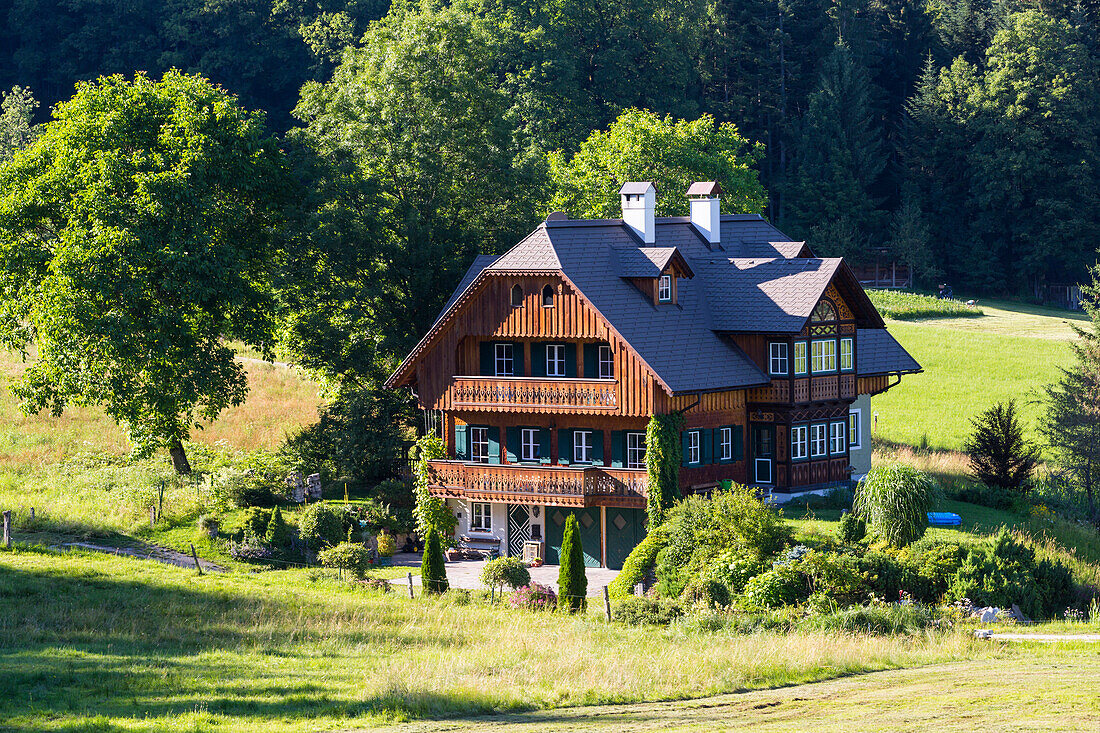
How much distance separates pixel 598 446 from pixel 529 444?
2.56 meters

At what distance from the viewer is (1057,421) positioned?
5434 cm

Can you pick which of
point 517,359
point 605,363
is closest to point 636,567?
point 605,363

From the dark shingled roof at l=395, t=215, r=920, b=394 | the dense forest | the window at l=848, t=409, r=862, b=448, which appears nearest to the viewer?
the dark shingled roof at l=395, t=215, r=920, b=394

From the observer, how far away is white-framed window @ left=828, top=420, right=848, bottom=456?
48.4 meters

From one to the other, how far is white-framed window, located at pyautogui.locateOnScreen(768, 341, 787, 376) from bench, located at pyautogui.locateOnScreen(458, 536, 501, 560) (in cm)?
1107

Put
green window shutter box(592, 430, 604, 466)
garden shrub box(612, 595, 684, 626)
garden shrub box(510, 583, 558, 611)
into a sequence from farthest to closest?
green window shutter box(592, 430, 604, 466), garden shrub box(510, 583, 558, 611), garden shrub box(612, 595, 684, 626)

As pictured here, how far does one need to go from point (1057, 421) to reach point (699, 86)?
229ft

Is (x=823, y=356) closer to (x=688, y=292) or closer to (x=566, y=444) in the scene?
(x=688, y=292)

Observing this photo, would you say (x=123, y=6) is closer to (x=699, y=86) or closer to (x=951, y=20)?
(x=699, y=86)

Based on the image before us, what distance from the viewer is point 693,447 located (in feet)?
148

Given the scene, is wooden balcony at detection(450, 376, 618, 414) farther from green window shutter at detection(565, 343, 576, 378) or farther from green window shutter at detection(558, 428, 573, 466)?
green window shutter at detection(558, 428, 573, 466)

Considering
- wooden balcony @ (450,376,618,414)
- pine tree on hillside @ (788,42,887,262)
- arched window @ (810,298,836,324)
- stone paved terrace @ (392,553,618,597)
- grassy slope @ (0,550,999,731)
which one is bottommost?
grassy slope @ (0,550,999,731)

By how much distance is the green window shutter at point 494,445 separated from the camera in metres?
46.8

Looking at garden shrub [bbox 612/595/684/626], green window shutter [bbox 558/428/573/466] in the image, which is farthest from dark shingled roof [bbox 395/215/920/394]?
garden shrub [bbox 612/595/684/626]
